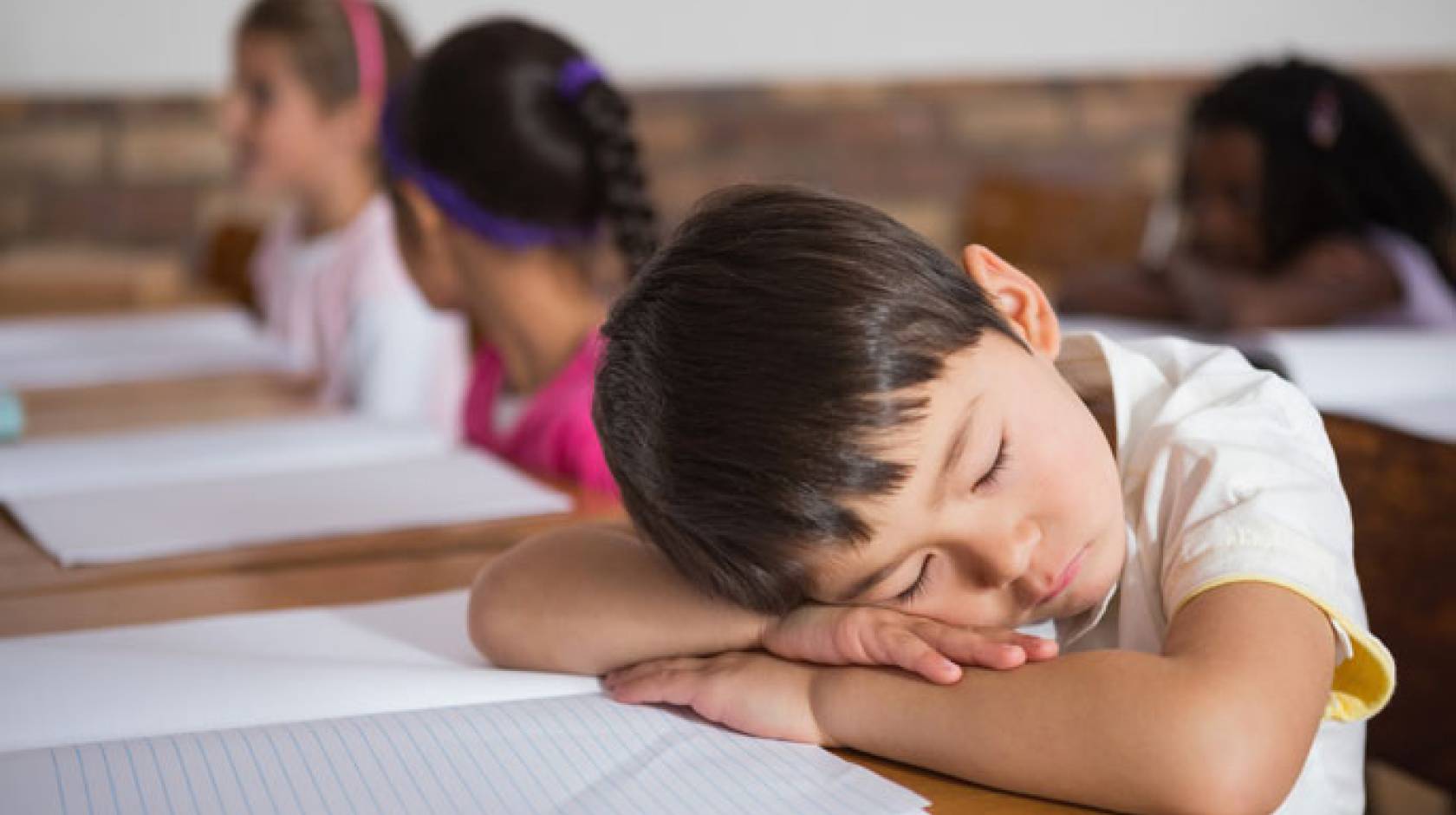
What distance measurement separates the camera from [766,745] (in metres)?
0.79

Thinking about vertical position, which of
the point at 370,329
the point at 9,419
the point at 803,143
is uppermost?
the point at 9,419

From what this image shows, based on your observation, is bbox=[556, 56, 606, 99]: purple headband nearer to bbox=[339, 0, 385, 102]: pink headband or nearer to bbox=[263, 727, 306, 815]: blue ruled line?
bbox=[263, 727, 306, 815]: blue ruled line

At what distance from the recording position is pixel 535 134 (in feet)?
5.41

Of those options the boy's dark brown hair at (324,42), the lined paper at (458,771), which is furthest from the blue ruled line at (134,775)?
the boy's dark brown hair at (324,42)

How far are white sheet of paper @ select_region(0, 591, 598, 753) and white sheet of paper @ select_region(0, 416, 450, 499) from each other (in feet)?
1.52

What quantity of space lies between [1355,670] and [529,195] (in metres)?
1.04

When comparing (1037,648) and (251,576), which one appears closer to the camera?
(1037,648)

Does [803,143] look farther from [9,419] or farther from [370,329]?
[9,419]

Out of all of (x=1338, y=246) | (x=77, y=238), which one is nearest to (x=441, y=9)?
(x=77, y=238)

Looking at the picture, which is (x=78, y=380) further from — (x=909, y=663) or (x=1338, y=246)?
(x=1338, y=246)

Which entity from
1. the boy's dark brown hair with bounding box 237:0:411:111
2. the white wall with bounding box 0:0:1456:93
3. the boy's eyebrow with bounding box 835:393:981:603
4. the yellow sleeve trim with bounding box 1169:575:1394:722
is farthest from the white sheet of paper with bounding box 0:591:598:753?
the white wall with bounding box 0:0:1456:93

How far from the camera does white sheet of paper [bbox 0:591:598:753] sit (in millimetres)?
853

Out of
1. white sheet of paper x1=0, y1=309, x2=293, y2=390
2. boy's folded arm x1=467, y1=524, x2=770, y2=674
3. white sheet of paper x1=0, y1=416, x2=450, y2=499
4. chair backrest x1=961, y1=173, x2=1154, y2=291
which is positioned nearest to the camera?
boy's folded arm x1=467, y1=524, x2=770, y2=674

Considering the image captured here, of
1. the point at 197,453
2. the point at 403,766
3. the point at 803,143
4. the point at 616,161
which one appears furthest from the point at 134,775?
the point at 803,143
